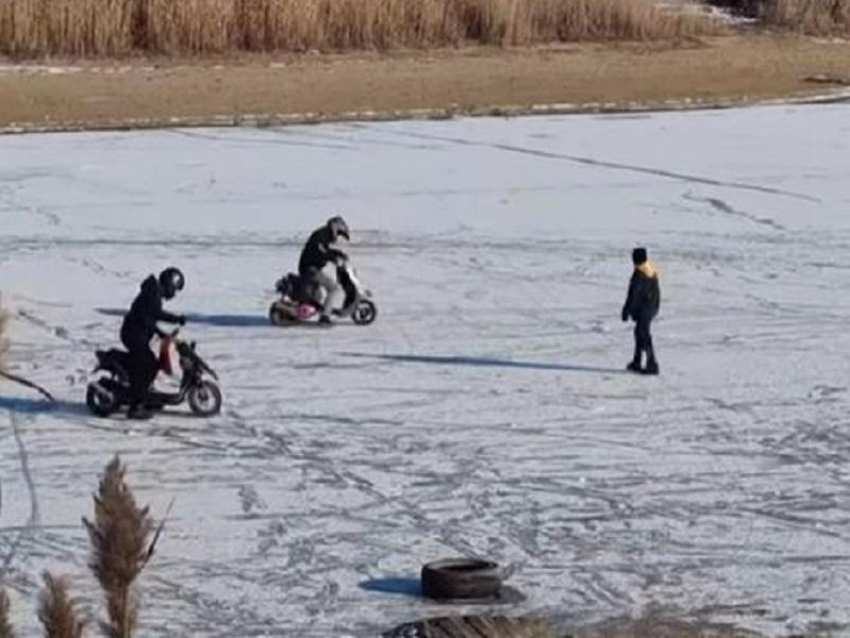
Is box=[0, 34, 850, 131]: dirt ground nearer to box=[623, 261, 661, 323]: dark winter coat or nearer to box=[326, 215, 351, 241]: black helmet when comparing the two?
box=[326, 215, 351, 241]: black helmet

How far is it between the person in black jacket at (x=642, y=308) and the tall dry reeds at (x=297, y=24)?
15.7 m

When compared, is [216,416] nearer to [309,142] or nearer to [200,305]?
[200,305]

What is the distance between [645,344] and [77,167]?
8.22 meters

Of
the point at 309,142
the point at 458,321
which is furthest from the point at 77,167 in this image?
the point at 458,321

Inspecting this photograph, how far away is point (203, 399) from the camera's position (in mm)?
12852

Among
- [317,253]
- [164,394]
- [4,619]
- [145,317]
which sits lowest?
[164,394]

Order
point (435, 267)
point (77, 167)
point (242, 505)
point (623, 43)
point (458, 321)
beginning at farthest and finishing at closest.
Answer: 1. point (623, 43)
2. point (77, 167)
3. point (435, 267)
4. point (458, 321)
5. point (242, 505)

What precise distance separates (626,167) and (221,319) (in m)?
6.21

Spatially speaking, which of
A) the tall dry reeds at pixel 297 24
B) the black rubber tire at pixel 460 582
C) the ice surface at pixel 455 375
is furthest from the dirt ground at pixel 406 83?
the black rubber tire at pixel 460 582

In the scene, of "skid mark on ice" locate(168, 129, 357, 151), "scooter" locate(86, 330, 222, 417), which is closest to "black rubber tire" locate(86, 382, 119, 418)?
"scooter" locate(86, 330, 222, 417)

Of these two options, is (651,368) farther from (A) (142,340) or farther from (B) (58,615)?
(B) (58,615)

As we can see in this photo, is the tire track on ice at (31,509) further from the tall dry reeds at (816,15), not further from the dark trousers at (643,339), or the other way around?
the tall dry reeds at (816,15)

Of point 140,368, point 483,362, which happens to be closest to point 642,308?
point 483,362

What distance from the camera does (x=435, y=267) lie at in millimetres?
16828
